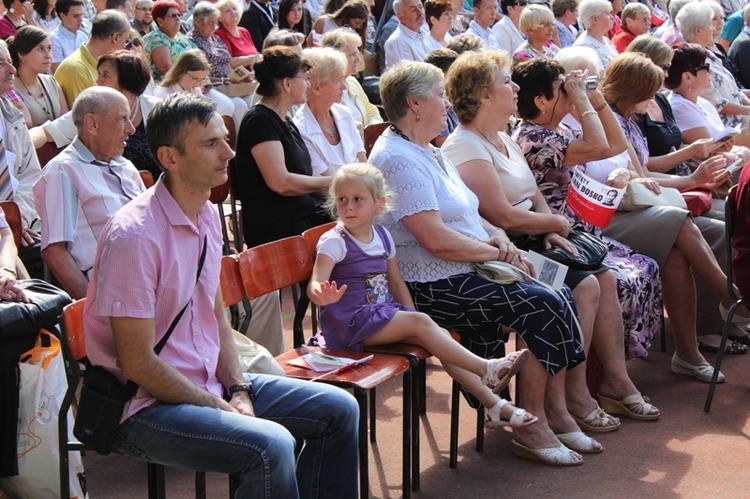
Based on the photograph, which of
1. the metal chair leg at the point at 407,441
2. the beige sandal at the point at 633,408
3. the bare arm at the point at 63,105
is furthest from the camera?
the bare arm at the point at 63,105

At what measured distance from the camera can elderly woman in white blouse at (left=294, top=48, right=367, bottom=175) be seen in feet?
15.8

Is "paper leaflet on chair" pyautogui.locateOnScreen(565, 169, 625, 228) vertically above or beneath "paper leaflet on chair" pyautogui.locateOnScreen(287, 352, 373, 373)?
above

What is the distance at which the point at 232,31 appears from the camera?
863 centimetres

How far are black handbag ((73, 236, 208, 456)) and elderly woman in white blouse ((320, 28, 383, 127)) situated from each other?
152 inches

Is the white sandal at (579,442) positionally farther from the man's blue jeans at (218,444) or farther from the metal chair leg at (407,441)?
the man's blue jeans at (218,444)

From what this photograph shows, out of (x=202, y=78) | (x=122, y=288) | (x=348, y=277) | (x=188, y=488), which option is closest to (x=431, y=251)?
(x=348, y=277)

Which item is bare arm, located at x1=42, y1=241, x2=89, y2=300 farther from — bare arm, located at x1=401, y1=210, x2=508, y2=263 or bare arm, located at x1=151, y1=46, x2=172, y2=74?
bare arm, located at x1=151, y1=46, x2=172, y2=74

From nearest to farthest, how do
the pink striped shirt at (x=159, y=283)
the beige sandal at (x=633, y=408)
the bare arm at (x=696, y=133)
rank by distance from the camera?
the pink striped shirt at (x=159, y=283), the beige sandal at (x=633, y=408), the bare arm at (x=696, y=133)

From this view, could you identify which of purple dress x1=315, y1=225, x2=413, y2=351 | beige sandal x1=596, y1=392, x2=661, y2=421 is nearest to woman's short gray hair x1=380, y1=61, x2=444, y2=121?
purple dress x1=315, y1=225, x2=413, y2=351

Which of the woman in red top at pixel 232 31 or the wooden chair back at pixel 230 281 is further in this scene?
the woman in red top at pixel 232 31

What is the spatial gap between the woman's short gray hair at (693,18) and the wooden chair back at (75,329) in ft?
21.2

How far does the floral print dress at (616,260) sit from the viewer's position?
4355mm

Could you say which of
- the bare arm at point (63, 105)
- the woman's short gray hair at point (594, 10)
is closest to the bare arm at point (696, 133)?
the woman's short gray hair at point (594, 10)

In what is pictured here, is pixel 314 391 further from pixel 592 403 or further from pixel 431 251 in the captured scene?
pixel 592 403
